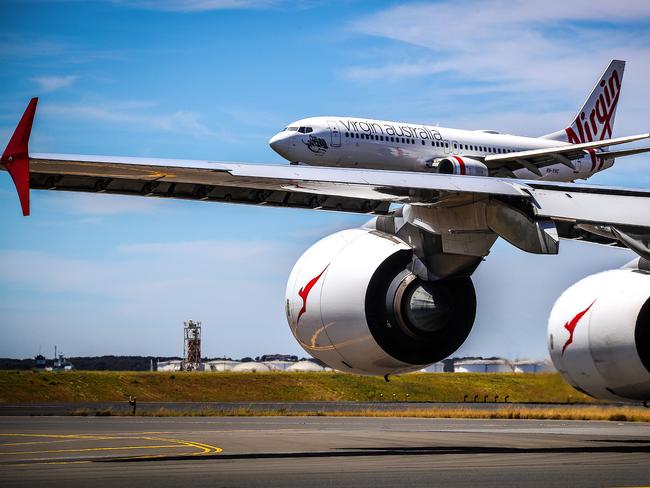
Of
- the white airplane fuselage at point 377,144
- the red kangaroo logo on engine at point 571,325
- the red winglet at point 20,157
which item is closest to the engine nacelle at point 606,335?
the red kangaroo logo on engine at point 571,325

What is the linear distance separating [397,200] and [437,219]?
1.10 m

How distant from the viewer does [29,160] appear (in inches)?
549

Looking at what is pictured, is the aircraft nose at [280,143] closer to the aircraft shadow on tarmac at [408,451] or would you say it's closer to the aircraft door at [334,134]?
the aircraft door at [334,134]

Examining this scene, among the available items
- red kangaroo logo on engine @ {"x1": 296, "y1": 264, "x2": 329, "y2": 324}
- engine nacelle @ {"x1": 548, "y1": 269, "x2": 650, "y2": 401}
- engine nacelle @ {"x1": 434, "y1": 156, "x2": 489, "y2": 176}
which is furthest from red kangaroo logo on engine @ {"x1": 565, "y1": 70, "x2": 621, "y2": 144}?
red kangaroo logo on engine @ {"x1": 296, "y1": 264, "x2": 329, "y2": 324}

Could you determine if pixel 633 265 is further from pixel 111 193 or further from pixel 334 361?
pixel 111 193

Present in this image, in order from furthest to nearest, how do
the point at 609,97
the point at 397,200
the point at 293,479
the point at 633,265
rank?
1. the point at 609,97
2. the point at 633,265
3. the point at 397,200
4. the point at 293,479

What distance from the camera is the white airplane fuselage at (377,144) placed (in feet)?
165

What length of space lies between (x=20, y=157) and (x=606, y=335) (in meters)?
11.6

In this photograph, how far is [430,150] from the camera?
180 ft

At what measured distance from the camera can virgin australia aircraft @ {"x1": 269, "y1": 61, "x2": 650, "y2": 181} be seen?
165ft

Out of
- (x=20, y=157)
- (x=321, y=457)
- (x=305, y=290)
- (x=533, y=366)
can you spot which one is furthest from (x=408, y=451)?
(x=533, y=366)

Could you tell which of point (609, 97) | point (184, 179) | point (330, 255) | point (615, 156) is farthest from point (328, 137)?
point (184, 179)

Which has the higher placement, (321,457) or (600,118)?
(600,118)

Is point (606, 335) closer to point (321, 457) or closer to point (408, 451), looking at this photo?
point (408, 451)
